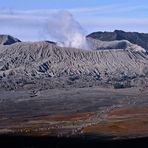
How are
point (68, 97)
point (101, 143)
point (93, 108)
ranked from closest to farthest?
point (101, 143)
point (93, 108)
point (68, 97)

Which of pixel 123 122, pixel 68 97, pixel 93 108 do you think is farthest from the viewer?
pixel 68 97

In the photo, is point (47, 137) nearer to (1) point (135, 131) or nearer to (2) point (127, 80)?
(1) point (135, 131)

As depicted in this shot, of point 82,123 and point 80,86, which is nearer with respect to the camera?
point 82,123

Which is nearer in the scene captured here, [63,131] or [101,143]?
[101,143]

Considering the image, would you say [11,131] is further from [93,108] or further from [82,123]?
[93,108]

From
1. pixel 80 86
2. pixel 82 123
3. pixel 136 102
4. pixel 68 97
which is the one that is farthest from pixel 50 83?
pixel 82 123

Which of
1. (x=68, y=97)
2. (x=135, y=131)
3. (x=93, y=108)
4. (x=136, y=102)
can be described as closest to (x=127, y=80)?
(x=68, y=97)

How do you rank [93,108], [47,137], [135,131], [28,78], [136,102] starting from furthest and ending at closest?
[28,78] < [136,102] < [93,108] < [135,131] < [47,137]

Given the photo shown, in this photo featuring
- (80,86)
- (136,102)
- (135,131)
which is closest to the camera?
(135,131)
